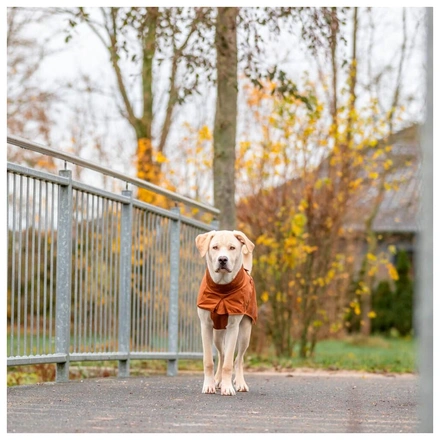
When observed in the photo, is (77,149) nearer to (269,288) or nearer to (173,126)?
(173,126)

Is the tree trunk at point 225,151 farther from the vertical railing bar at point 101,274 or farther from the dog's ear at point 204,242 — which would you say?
the dog's ear at point 204,242

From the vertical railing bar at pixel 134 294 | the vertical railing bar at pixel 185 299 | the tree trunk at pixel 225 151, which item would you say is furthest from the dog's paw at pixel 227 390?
the tree trunk at pixel 225 151

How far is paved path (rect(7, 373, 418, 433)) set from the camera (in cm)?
530

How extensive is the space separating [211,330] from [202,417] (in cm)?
205

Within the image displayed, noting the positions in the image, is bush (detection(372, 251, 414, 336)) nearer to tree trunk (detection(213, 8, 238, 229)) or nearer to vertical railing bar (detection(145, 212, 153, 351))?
tree trunk (detection(213, 8, 238, 229))

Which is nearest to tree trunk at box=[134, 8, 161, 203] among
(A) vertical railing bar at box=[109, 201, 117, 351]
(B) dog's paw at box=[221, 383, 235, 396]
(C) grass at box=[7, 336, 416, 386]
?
(C) grass at box=[7, 336, 416, 386]

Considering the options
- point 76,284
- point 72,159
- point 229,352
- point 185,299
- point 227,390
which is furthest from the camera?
point 185,299

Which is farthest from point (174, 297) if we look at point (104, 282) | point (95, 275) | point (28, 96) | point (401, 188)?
point (401, 188)

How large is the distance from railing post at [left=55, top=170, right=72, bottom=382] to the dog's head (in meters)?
1.20

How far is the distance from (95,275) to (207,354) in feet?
5.79

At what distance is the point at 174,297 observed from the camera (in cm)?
1078

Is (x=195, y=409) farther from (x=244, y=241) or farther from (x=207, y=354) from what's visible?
(x=244, y=241)

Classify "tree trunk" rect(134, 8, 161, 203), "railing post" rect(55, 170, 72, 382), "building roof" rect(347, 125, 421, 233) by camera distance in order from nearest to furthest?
"railing post" rect(55, 170, 72, 382)
"tree trunk" rect(134, 8, 161, 203)
"building roof" rect(347, 125, 421, 233)

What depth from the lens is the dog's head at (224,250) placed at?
7.45 m
